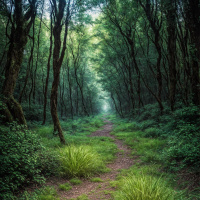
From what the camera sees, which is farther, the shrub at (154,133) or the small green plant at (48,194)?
the shrub at (154,133)

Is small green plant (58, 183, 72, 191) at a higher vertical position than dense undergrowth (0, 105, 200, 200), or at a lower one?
lower

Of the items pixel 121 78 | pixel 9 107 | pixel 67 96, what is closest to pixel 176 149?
pixel 9 107

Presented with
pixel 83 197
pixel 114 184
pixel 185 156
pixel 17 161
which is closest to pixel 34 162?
pixel 17 161

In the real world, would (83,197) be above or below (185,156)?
below

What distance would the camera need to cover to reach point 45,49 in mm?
16984

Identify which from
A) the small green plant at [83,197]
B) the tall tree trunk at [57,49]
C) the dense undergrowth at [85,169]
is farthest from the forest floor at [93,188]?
the tall tree trunk at [57,49]

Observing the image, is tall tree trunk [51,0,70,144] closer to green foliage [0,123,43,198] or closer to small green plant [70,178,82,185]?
small green plant [70,178,82,185]

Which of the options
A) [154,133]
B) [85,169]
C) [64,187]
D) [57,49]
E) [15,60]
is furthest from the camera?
[154,133]

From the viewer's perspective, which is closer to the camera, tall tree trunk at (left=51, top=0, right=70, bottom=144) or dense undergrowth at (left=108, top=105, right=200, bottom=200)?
dense undergrowth at (left=108, top=105, right=200, bottom=200)

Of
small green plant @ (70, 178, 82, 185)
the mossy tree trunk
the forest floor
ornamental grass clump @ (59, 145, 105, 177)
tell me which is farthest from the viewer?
the mossy tree trunk

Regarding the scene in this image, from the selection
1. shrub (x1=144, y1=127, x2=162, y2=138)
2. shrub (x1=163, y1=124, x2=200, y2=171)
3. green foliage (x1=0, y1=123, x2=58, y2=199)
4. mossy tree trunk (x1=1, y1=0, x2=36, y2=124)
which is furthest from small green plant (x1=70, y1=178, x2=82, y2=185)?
shrub (x1=144, y1=127, x2=162, y2=138)

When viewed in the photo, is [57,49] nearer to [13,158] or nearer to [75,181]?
[13,158]

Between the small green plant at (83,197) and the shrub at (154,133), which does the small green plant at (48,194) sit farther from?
the shrub at (154,133)

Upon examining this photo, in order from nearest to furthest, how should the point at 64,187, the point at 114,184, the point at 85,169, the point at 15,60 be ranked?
the point at 64,187
the point at 114,184
the point at 85,169
the point at 15,60
